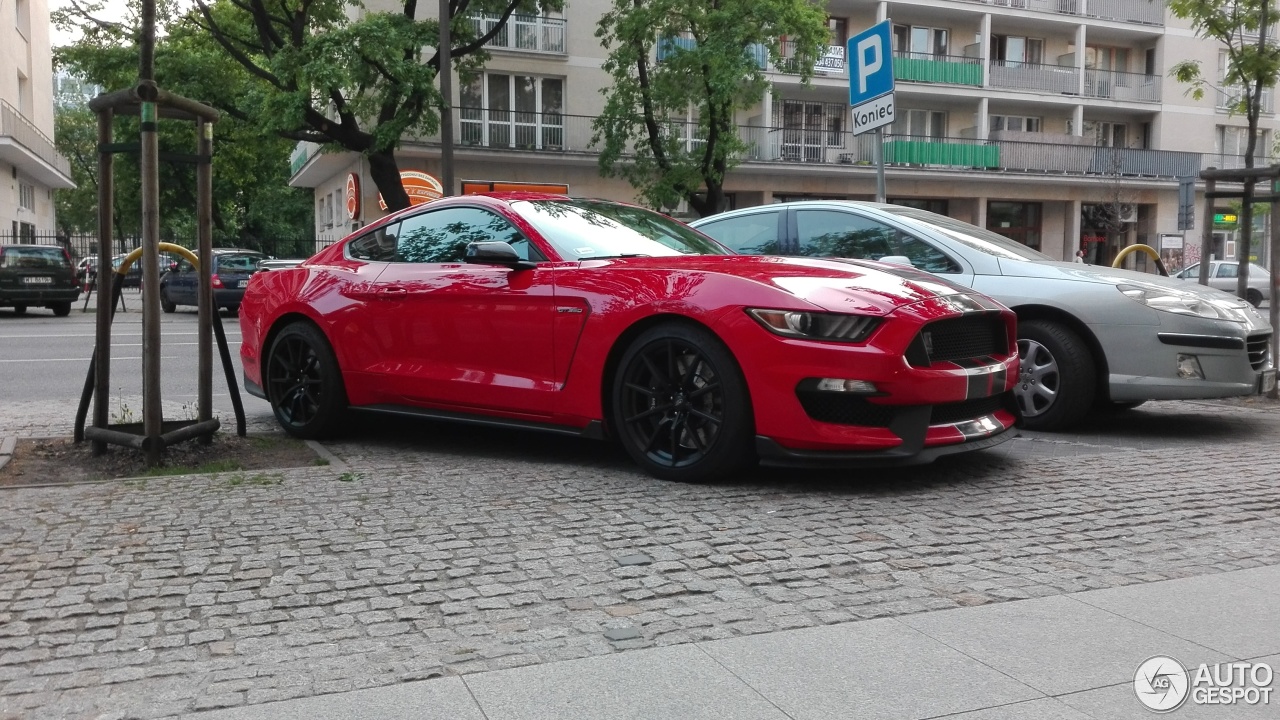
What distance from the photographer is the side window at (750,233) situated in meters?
8.61

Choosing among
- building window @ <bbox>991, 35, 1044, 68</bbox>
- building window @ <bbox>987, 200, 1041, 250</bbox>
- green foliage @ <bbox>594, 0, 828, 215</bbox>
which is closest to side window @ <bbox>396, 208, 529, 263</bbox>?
green foliage @ <bbox>594, 0, 828, 215</bbox>

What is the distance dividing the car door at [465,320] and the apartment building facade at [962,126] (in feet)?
89.2

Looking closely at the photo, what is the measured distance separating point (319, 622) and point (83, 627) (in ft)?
2.35

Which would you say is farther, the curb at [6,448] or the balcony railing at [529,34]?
the balcony railing at [529,34]

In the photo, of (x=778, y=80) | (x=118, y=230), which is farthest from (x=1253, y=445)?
(x=118, y=230)

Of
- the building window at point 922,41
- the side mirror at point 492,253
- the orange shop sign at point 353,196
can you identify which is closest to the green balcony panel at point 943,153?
the building window at point 922,41

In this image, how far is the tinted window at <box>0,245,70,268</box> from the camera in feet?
81.9

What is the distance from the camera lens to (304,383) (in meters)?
7.14

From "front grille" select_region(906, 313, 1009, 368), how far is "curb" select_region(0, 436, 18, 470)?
473 centimetres

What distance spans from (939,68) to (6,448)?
123 feet

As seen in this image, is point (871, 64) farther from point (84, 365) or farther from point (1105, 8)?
point (1105, 8)

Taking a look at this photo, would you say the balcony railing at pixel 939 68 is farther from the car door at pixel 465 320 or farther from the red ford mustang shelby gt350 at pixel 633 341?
the car door at pixel 465 320

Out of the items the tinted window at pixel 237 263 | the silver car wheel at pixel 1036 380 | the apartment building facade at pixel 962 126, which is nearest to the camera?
the silver car wheel at pixel 1036 380

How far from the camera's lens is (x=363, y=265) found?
280 inches
